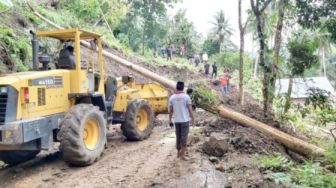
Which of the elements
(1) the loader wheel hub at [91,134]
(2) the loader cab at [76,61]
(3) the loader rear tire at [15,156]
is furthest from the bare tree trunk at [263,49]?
(3) the loader rear tire at [15,156]

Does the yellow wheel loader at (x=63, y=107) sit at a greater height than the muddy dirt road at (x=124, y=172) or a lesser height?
greater

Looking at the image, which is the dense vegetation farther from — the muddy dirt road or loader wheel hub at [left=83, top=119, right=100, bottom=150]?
loader wheel hub at [left=83, top=119, right=100, bottom=150]

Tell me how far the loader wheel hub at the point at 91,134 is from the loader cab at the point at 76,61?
70 centimetres

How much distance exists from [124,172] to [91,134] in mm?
1316

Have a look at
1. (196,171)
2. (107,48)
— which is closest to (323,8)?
(196,171)

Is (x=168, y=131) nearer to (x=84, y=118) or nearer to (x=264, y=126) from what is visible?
(x=264, y=126)

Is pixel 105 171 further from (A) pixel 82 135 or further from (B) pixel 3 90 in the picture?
(B) pixel 3 90

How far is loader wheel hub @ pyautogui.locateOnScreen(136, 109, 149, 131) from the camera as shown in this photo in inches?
465

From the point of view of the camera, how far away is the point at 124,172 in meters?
8.33

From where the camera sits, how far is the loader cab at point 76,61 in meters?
9.15

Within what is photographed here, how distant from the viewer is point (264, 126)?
11492 millimetres

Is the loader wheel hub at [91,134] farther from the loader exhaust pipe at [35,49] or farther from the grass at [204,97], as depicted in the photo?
the grass at [204,97]

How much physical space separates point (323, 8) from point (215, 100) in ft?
12.7

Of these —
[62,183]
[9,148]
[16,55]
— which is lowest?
[62,183]
